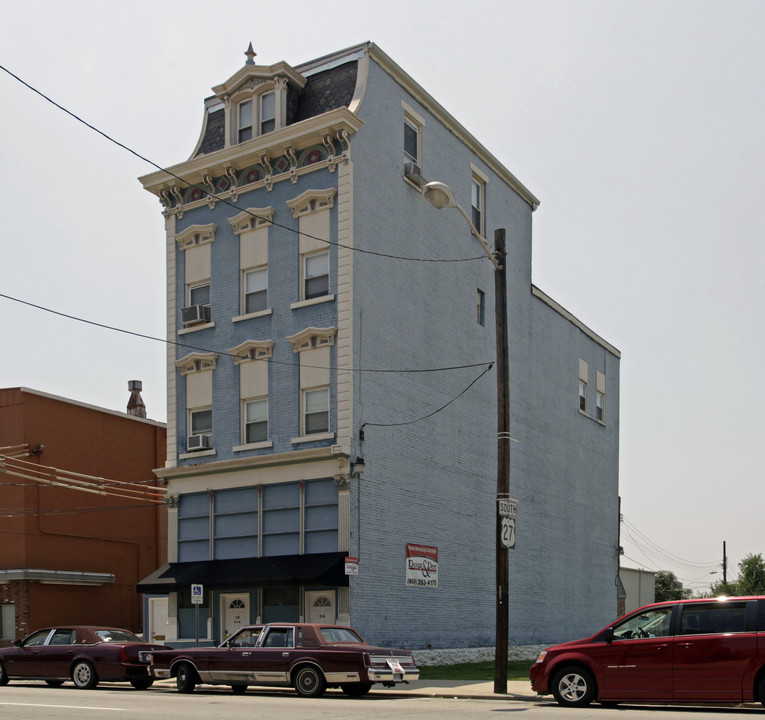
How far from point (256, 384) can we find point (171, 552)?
18.2ft

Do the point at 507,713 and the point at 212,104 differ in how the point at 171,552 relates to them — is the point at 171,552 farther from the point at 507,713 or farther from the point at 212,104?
the point at 507,713

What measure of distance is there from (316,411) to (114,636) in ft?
26.9

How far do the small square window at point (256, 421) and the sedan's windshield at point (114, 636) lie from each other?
7466 mm

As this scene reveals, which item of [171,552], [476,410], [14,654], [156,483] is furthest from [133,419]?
[14,654]

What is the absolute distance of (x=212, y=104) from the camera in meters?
32.2

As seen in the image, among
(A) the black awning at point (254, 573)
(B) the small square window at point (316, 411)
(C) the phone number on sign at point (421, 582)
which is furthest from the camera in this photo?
(C) the phone number on sign at point (421, 582)

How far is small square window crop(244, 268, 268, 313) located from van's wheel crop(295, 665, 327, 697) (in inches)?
505

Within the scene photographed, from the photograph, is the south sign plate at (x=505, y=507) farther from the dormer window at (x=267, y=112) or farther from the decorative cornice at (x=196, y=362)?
the dormer window at (x=267, y=112)

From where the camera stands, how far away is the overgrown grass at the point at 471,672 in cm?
2392

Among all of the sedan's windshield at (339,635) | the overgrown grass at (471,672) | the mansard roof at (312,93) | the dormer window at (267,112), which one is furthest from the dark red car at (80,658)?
the mansard roof at (312,93)

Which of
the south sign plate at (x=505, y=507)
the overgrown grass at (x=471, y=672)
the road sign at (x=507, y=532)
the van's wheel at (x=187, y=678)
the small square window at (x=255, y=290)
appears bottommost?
the overgrown grass at (x=471, y=672)

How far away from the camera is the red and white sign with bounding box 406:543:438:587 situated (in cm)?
2797

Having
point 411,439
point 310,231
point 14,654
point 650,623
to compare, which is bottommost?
point 14,654

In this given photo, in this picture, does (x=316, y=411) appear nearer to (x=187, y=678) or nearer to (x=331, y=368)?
(x=331, y=368)
